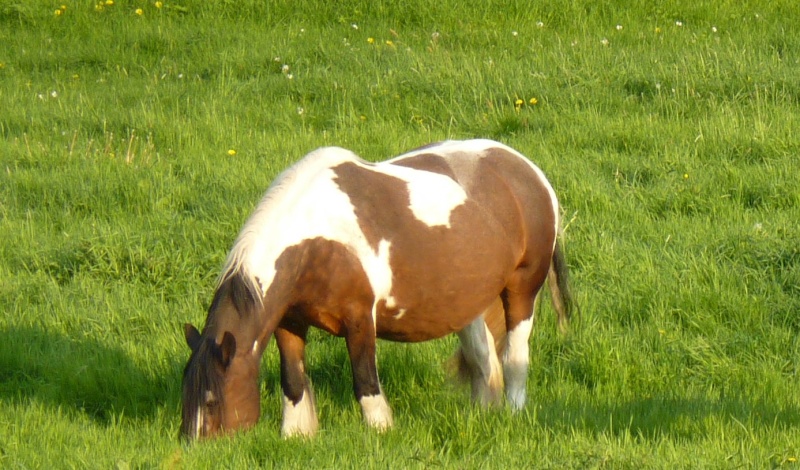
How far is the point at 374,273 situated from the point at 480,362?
45.7 inches

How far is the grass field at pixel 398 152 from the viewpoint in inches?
186

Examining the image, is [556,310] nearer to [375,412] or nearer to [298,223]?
[375,412]

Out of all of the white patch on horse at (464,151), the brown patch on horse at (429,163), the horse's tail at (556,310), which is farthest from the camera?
the horse's tail at (556,310)

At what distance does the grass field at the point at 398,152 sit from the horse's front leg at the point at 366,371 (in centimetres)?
9

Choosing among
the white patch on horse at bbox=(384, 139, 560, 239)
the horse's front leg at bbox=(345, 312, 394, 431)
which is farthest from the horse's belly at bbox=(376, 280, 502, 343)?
the white patch on horse at bbox=(384, 139, 560, 239)

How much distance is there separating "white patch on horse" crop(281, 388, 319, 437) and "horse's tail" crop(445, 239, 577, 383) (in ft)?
3.68

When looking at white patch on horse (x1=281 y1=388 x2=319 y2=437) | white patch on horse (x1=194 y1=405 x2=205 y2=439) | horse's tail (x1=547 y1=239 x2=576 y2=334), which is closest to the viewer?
white patch on horse (x1=194 y1=405 x2=205 y2=439)

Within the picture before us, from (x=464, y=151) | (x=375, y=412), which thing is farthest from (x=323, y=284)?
(x=464, y=151)

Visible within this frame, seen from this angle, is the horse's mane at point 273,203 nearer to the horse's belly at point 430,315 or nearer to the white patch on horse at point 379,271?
the white patch on horse at point 379,271

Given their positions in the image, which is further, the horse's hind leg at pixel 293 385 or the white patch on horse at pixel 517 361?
the white patch on horse at pixel 517 361

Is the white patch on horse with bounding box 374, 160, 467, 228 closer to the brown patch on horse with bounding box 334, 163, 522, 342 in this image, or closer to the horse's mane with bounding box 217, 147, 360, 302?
the brown patch on horse with bounding box 334, 163, 522, 342

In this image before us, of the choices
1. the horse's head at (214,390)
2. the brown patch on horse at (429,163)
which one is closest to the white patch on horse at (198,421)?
the horse's head at (214,390)

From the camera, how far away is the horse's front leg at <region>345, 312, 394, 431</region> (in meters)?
4.74

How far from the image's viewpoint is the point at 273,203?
4.67 m
